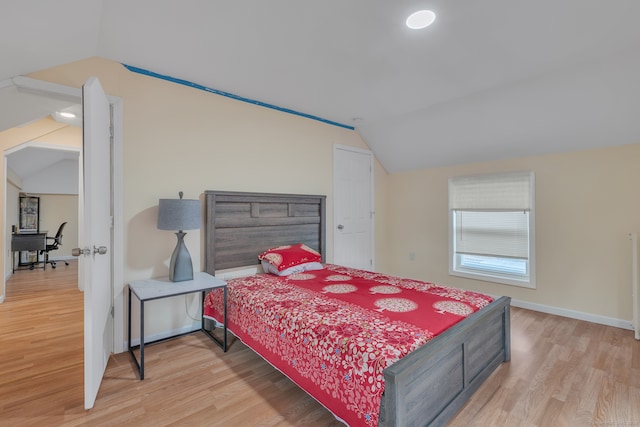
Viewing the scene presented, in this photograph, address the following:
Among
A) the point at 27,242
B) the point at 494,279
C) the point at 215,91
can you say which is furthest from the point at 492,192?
the point at 27,242

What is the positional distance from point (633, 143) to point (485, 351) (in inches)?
104

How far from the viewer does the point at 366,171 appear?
4594 mm

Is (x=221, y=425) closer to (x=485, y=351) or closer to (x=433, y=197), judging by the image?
(x=485, y=351)

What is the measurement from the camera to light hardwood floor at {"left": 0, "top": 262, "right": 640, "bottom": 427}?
5.60 ft

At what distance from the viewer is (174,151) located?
280 centimetres

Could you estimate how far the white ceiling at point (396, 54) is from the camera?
5.96ft

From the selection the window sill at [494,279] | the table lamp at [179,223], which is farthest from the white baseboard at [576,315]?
the table lamp at [179,223]

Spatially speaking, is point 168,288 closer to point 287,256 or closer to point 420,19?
point 287,256

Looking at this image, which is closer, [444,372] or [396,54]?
[444,372]

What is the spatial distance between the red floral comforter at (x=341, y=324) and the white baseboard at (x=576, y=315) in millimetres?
1773

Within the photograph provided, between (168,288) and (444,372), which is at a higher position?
(168,288)

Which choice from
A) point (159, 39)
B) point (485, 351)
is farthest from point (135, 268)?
point (485, 351)

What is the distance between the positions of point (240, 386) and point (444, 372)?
131cm

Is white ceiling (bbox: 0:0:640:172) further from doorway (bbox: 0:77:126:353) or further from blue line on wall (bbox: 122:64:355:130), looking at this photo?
doorway (bbox: 0:77:126:353)
